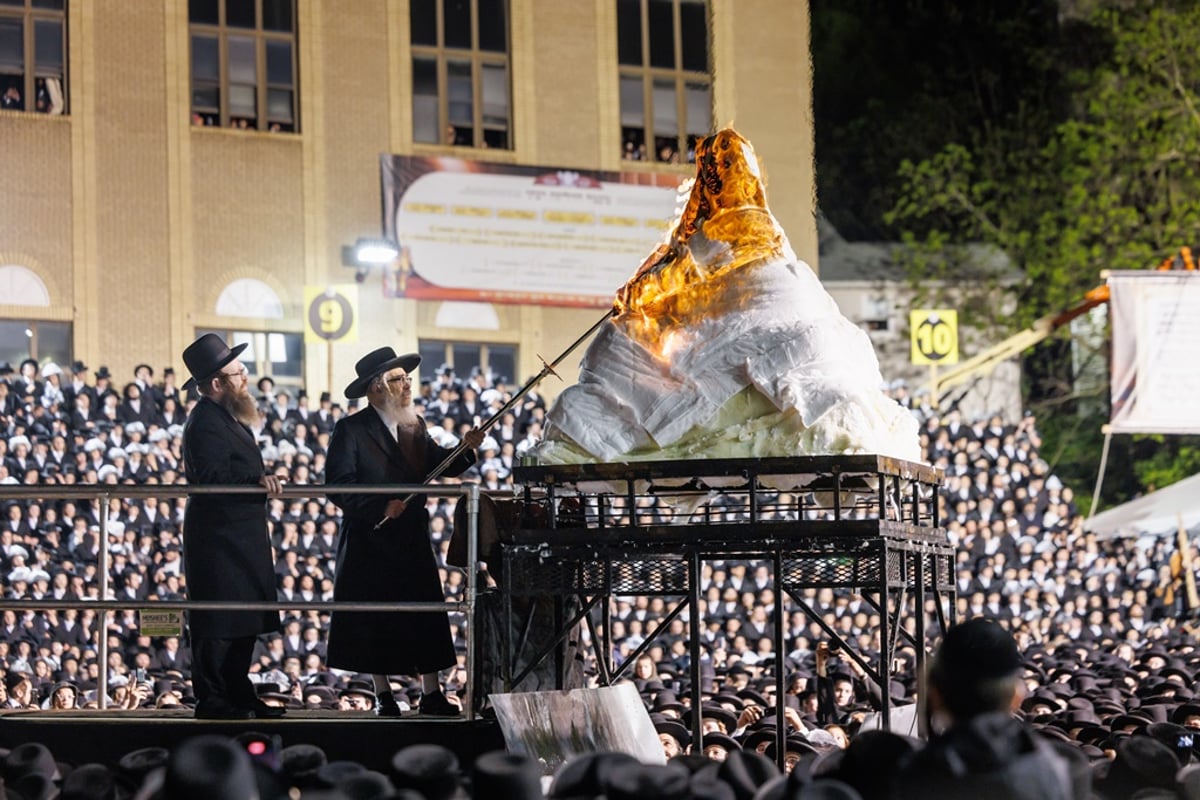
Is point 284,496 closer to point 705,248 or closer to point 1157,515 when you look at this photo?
point 705,248

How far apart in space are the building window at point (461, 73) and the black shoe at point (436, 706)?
20.5m

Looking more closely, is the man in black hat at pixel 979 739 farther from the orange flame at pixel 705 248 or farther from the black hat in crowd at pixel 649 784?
the orange flame at pixel 705 248

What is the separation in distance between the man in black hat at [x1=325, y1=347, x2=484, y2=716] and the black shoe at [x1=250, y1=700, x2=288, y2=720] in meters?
0.45

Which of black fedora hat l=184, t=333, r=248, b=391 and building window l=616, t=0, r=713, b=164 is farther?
building window l=616, t=0, r=713, b=164

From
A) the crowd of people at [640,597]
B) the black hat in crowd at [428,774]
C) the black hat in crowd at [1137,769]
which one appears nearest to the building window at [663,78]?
the crowd of people at [640,597]

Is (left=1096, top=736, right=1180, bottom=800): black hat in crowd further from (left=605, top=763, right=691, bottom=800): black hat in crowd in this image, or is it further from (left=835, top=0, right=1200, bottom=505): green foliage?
(left=835, top=0, right=1200, bottom=505): green foliage

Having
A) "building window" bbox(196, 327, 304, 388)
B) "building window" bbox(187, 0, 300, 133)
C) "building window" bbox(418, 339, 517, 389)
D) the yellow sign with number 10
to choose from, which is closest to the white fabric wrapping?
"building window" bbox(196, 327, 304, 388)

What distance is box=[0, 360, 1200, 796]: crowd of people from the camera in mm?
11901

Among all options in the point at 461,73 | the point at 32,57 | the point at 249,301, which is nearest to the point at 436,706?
the point at 249,301

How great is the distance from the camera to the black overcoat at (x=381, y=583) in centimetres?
877

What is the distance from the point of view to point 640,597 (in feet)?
47.8

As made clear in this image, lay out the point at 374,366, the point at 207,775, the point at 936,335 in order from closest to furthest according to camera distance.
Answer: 1. the point at 207,775
2. the point at 374,366
3. the point at 936,335

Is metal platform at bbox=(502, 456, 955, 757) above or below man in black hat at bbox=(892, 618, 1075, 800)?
above

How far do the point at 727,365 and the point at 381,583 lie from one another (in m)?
1.99
